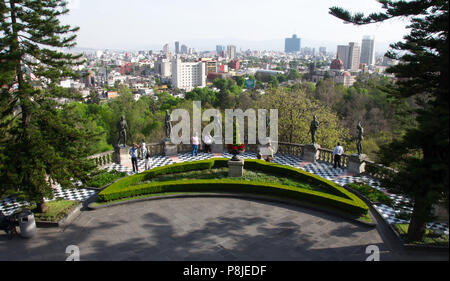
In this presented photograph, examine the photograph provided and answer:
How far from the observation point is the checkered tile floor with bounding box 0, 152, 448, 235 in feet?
43.5

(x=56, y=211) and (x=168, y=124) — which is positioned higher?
(x=168, y=124)

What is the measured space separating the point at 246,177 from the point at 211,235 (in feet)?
20.0

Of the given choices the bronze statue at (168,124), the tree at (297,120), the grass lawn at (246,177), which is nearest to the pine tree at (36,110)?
the grass lawn at (246,177)

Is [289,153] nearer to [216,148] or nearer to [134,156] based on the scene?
[216,148]

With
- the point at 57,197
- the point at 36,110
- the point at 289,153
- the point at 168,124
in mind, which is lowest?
the point at 289,153

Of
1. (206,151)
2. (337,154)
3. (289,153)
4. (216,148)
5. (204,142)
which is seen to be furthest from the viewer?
(289,153)

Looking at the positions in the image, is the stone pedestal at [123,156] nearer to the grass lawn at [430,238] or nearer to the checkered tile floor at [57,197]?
the checkered tile floor at [57,197]

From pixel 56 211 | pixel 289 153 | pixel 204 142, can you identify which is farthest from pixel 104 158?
pixel 289 153

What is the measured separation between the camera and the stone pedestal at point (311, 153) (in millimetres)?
21906

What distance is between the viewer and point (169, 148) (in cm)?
2325

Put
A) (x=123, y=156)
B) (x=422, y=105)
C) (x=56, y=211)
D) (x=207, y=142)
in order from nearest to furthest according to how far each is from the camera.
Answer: (x=422, y=105), (x=56, y=211), (x=123, y=156), (x=207, y=142)

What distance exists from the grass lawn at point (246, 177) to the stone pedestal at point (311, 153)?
15.8ft
